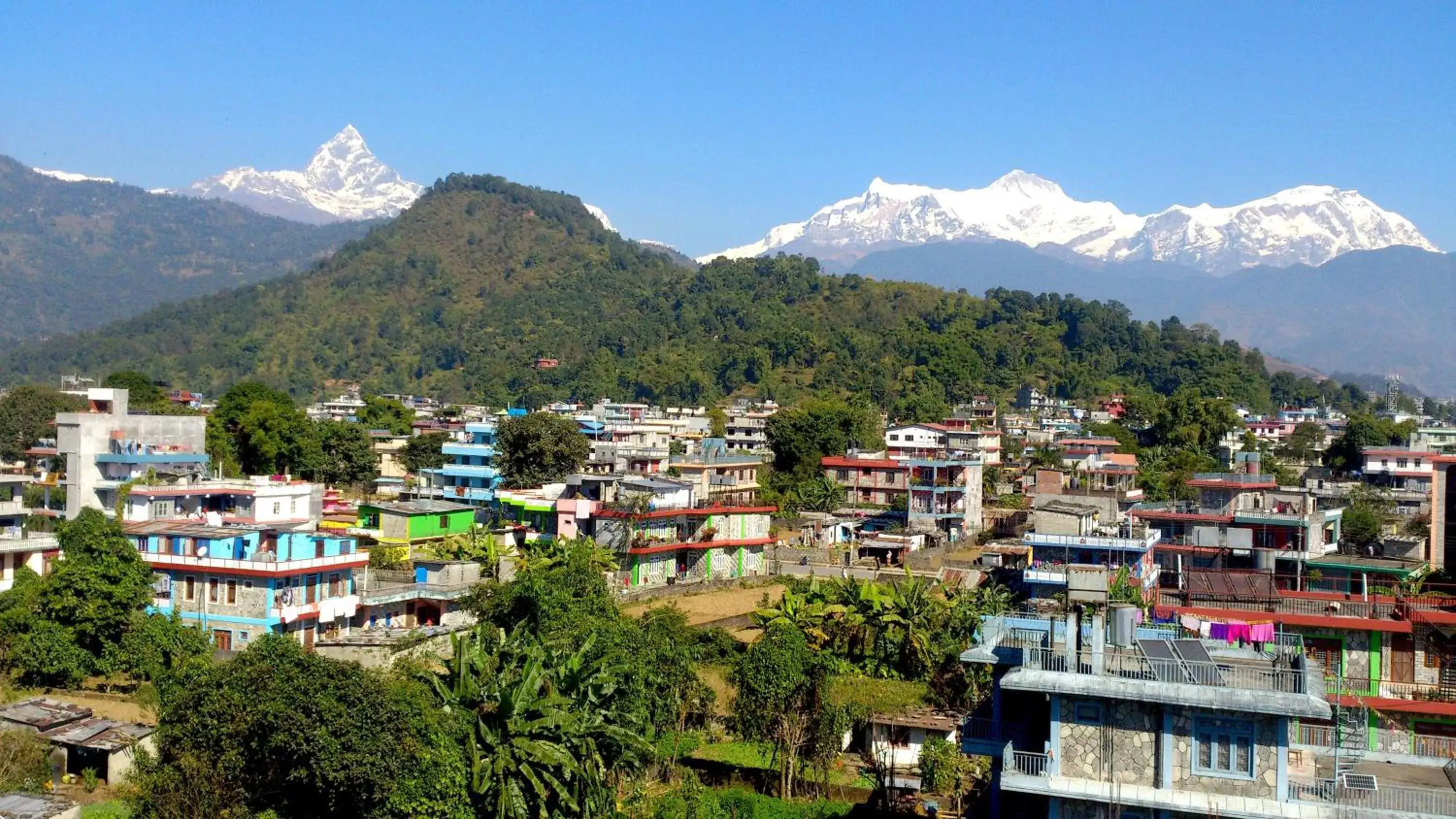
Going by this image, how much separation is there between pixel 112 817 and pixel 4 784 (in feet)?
5.52

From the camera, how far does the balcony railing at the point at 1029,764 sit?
1102 centimetres

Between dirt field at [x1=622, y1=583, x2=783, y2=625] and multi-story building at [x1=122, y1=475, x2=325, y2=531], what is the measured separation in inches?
291

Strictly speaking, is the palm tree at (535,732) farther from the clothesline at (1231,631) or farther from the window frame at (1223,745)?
the window frame at (1223,745)

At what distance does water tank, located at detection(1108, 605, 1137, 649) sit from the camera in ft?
38.1

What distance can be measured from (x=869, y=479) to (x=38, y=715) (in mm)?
34386

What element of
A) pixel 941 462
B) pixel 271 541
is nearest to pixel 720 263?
pixel 941 462

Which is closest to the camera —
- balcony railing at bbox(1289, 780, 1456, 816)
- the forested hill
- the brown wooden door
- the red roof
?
balcony railing at bbox(1289, 780, 1456, 816)

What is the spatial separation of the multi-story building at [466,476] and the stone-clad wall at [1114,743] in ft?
105

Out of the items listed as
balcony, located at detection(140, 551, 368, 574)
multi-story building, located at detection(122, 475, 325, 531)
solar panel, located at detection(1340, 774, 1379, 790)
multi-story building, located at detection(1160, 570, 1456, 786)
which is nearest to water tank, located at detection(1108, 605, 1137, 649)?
solar panel, located at detection(1340, 774, 1379, 790)

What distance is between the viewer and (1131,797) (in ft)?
35.3

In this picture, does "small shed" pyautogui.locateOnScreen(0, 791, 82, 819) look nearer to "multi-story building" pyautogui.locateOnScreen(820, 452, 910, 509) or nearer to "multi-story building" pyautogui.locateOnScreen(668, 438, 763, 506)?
"multi-story building" pyautogui.locateOnScreen(668, 438, 763, 506)

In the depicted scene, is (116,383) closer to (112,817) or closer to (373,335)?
(112,817)

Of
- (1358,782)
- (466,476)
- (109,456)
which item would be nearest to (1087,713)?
(1358,782)

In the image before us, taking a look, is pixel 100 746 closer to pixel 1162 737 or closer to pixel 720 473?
pixel 1162 737
